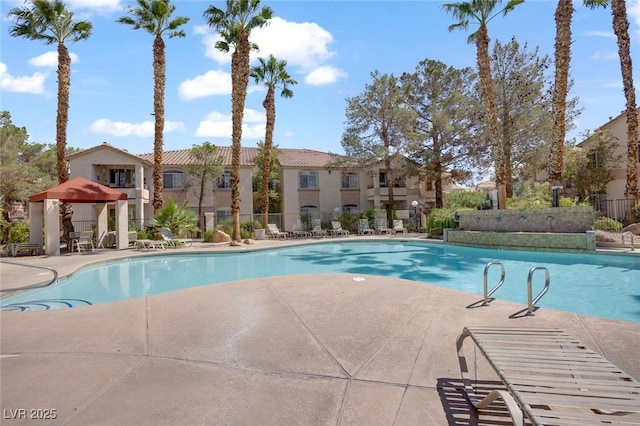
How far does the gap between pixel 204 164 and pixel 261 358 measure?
87.5ft

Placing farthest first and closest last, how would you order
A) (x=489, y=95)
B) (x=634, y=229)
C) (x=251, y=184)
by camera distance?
1. (x=251, y=184)
2. (x=489, y=95)
3. (x=634, y=229)

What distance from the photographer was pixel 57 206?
16.4 meters

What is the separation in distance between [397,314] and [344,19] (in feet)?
40.2

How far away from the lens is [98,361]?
3756 mm

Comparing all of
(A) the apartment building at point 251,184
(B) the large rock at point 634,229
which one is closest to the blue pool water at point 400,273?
(B) the large rock at point 634,229

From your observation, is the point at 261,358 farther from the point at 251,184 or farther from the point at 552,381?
the point at 251,184

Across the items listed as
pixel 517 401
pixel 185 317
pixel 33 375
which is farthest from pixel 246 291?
pixel 517 401

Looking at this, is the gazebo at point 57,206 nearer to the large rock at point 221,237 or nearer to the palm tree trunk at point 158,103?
the palm tree trunk at point 158,103

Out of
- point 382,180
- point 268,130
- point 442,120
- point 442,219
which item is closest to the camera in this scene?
point 442,219

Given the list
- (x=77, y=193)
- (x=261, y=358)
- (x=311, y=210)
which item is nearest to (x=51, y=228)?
(x=77, y=193)

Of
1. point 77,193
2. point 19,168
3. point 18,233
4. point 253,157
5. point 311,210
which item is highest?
point 253,157

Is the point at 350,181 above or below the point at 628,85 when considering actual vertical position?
below

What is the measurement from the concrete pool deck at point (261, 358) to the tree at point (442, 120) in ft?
74.9

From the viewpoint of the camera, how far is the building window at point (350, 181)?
1368 inches
